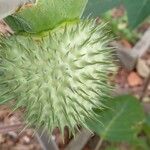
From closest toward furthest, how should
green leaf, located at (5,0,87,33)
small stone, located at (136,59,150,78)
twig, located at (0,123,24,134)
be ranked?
green leaf, located at (5,0,87,33) < twig, located at (0,123,24,134) < small stone, located at (136,59,150,78)

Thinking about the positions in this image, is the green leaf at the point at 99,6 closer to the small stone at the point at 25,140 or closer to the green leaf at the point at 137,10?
the green leaf at the point at 137,10

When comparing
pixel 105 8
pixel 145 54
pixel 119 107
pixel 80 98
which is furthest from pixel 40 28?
pixel 145 54

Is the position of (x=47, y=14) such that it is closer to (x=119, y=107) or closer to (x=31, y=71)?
(x=31, y=71)

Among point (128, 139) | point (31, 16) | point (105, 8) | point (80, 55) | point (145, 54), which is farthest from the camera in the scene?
point (145, 54)

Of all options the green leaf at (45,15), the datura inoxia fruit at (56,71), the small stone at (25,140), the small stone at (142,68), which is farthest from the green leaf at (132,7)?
the small stone at (142,68)

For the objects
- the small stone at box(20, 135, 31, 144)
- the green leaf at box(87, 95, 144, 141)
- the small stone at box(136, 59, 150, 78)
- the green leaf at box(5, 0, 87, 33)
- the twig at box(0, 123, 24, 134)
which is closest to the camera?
the green leaf at box(5, 0, 87, 33)

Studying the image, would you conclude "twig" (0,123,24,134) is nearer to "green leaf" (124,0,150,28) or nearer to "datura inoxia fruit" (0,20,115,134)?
"datura inoxia fruit" (0,20,115,134)

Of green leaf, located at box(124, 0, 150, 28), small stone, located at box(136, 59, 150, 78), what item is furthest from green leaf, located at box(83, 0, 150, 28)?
small stone, located at box(136, 59, 150, 78)
